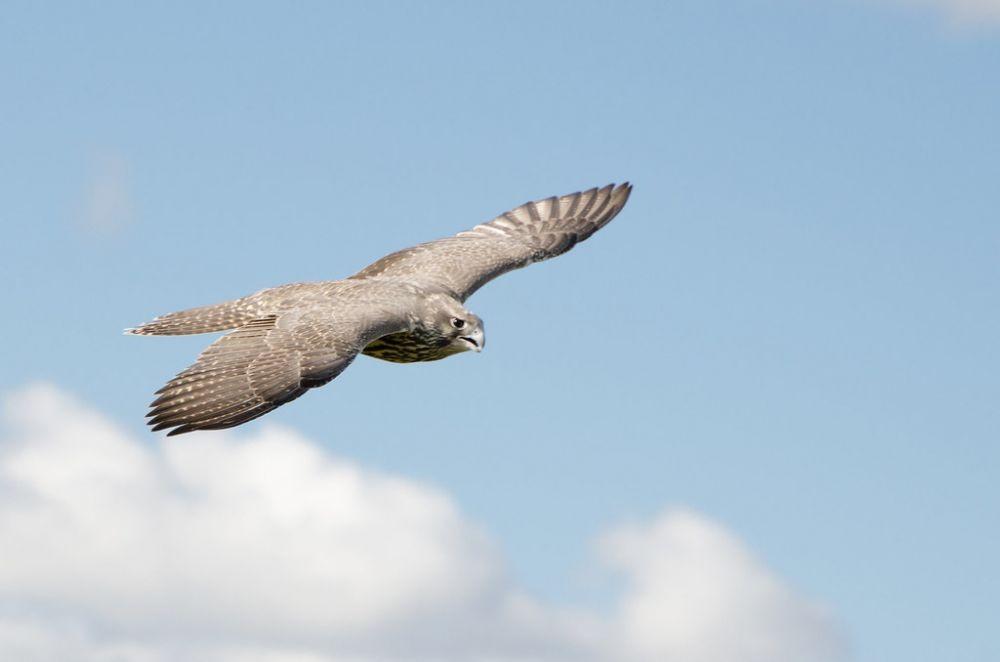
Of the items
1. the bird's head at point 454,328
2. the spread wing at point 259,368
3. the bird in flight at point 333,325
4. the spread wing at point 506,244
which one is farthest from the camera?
the spread wing at point 506,244

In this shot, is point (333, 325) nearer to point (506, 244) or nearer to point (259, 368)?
point (259, 368)

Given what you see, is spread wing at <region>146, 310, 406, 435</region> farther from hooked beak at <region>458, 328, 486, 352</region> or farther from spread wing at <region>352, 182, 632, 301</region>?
spread wing at <region>352, 182, 632, 301</region>

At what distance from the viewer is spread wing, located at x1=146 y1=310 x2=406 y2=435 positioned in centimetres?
1630

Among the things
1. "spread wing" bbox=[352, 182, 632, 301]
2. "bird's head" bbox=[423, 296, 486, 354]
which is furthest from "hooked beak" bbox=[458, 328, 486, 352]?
"spread wing" bbox=[352, 182, 632, 301]

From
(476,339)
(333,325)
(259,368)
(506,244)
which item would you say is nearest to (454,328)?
(476,339)

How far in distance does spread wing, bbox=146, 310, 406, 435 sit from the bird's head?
933mm

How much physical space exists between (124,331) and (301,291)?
7.83 feet

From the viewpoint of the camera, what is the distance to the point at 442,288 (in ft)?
67.5

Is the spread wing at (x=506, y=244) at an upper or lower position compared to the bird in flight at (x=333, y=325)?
upper

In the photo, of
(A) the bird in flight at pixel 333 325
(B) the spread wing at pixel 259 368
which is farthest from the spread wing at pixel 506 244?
(B) the spread wing at pixel 259 368

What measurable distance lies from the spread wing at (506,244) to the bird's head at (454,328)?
1.20 metres

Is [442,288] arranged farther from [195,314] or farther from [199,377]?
[199,377]

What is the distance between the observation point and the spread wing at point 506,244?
70.6 ft

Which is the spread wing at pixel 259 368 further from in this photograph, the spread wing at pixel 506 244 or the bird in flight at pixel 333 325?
the spread wing at pixel 506 244
